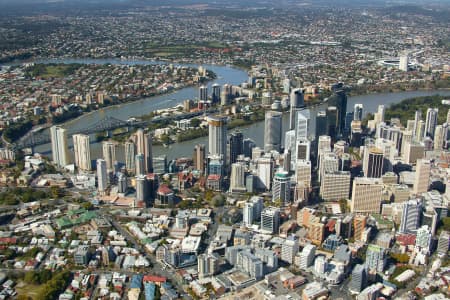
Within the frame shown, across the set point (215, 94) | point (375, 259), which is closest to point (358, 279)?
point (375, 259)

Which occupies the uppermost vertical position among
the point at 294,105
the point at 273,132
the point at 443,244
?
the point at 294,105

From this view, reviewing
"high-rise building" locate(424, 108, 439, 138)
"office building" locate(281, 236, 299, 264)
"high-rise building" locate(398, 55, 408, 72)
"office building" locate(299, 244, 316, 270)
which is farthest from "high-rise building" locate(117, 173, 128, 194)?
"high-rise building" locate(398, 55, 408, 72)

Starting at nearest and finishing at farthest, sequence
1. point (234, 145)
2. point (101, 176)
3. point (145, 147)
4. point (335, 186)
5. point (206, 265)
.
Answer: point (206, 265), point (335, 186), point (101, 176), point (145, 147), point (234, 145)

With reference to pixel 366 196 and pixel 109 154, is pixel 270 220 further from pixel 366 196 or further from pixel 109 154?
pixel 109 154

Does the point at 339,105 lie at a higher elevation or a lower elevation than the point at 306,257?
higher

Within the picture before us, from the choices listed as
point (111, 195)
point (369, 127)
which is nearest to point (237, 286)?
point (111, 195)

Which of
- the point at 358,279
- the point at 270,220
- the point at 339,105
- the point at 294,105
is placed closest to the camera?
the point at 358,279

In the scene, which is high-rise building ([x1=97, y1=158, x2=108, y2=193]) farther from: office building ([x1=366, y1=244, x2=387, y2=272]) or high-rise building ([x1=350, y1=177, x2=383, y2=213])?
office building ([x1=366, y1=244, x2=387, y2=272])

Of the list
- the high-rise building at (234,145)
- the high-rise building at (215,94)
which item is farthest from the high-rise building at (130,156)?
the high-rise building at (215,94)
